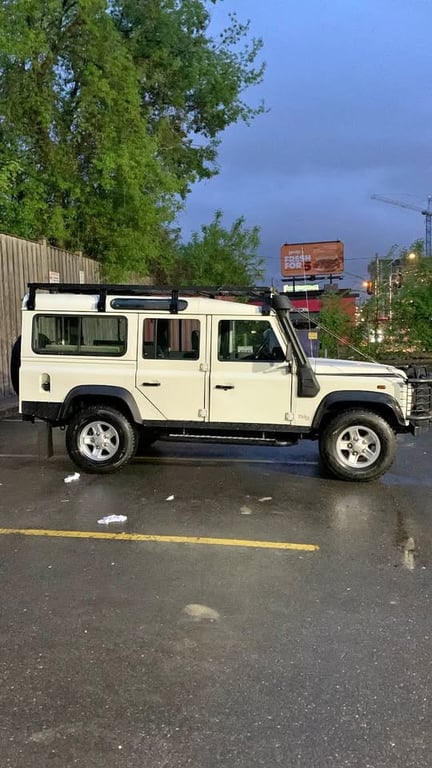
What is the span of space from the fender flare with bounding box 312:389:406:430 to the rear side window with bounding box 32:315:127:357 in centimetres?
243

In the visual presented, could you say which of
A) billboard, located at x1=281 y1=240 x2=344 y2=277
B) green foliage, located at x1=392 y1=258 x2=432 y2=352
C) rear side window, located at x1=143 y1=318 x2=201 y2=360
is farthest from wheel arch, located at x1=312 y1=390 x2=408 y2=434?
billboard, located at x1=281 y1=240 x2=344 y2=277

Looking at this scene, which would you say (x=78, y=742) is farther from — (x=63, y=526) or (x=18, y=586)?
(x=63, y=526)

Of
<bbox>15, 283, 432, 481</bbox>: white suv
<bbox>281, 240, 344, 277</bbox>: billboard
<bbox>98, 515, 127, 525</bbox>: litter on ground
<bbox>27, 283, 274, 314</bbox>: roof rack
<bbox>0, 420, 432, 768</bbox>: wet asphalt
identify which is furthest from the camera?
<bbox>281, 240, 344, 277</bbox>: billboard

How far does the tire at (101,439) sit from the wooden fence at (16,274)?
6.12m

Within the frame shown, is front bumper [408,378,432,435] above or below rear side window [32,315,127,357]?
below

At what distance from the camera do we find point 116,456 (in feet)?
23.6

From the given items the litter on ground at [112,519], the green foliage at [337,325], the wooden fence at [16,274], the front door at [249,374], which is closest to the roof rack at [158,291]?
the front door at [249,374]

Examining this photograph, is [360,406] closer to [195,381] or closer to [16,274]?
[195,381]

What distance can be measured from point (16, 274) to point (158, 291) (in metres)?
7.20

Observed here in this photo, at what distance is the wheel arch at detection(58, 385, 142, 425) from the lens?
7.14m

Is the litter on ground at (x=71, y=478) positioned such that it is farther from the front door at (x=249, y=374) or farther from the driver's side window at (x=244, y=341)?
the driver's side window at (x=244, y=341)

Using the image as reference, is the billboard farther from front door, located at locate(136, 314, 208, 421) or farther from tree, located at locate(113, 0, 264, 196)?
front door, located at locate(136, 314, 208, 421)

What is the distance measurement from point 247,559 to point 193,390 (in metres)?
2.79

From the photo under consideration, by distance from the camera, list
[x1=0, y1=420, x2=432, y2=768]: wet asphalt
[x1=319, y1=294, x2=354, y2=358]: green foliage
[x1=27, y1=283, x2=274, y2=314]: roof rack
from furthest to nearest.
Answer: [x1=319, y1=294, x2=354, y2=358]: green foliage, [x1=27, y1=283, x2=274, y2=314]: roof rack, [x1=0, y1=420, x2=432, y2=768]: wet asphalt
